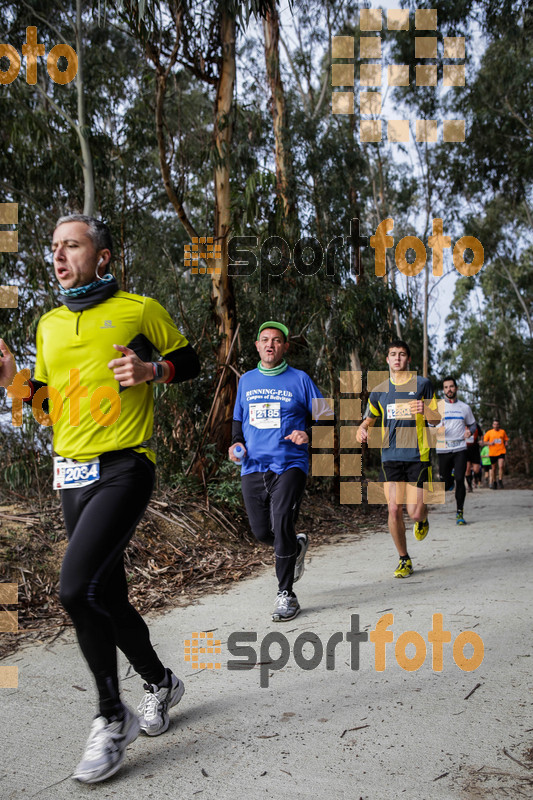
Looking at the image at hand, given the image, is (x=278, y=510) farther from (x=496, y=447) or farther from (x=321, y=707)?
(x=496, y=447)

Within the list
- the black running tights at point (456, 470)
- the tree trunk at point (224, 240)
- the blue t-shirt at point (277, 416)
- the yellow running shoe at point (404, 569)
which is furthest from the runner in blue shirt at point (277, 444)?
the black running tights at point (456, 470)

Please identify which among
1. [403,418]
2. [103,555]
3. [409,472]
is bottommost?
[409,472]

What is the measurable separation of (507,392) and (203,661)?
2992cm

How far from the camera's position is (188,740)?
9.68ft

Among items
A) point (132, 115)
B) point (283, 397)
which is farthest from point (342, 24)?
point (283, 397)

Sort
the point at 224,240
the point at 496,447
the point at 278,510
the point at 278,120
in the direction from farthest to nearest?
the point at 496,447 < the point at 278,120 < the point at 224,240 < the point at 278,510

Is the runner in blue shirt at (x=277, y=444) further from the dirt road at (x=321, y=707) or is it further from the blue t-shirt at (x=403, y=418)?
the blue t-shirt at (x=403, y=418)

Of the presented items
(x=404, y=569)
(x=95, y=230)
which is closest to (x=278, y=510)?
(x=404, y=569)

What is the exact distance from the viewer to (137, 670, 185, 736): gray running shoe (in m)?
2.99

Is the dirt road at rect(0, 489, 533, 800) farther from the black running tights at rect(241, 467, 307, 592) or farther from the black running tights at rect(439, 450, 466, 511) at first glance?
the black running tights at rect(439, 450, 466, 511)

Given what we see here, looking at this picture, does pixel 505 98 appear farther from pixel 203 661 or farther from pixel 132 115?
pixel 203 661

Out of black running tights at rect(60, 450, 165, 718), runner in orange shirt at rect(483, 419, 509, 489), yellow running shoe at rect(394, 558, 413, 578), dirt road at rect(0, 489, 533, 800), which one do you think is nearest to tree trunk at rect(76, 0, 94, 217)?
yellow running shoe at rect(394, 558, 413, 578)

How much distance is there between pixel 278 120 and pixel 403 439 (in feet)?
28.6

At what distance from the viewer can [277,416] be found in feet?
17.1
